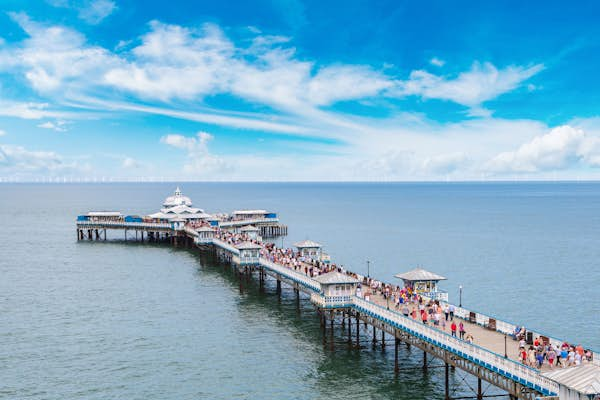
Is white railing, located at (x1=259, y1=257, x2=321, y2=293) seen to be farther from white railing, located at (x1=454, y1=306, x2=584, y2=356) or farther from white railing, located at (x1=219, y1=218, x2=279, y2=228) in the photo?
white railing, located at (x1=219, y1=218, x2=279, y2=228)

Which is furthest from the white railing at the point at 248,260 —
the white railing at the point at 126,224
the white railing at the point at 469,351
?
the white railing at the point at 126,224

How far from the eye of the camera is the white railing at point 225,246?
66.1 m

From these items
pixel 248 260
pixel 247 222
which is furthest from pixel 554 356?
pixel 247 222

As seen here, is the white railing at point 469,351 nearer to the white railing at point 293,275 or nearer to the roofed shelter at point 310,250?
the white railing at point 293,275

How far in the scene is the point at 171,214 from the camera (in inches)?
4173

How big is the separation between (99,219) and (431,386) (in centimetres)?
8529

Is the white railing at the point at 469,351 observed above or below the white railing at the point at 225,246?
below

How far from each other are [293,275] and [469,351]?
79.6 ft

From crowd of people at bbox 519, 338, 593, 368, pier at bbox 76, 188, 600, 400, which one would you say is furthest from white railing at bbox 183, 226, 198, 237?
crowd of people at bbox 519, 338, 593, 368

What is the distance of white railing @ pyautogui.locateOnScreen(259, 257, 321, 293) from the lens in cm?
4628

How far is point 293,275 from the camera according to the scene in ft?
169

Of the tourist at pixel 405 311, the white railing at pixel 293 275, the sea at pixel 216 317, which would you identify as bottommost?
the sea at pixel 216 317

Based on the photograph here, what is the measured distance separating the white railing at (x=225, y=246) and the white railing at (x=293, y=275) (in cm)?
581

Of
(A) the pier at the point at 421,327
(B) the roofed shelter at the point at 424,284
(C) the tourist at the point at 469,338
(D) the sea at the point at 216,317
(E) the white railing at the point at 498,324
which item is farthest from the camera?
(B) the roofed shelter at the point at 424,284
